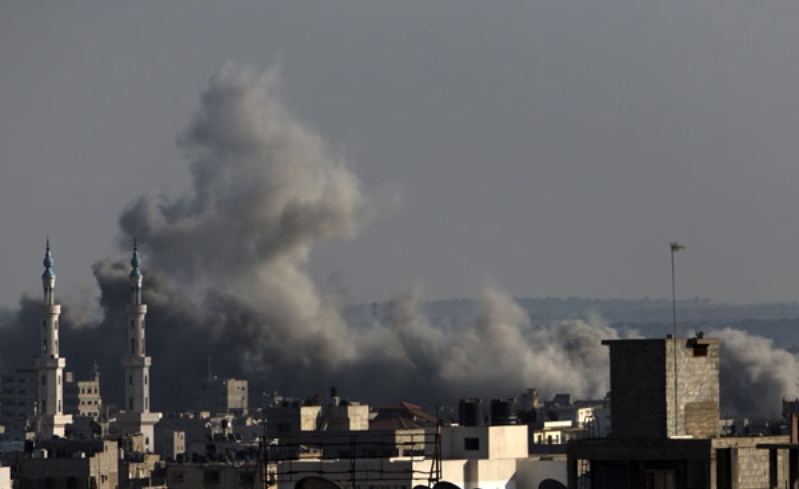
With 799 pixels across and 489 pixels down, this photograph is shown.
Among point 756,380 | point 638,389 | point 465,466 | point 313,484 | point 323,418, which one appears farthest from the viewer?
point 756,380

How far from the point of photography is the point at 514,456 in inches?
2361

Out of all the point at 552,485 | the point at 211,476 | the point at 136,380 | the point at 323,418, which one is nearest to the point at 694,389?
the point at 552,485

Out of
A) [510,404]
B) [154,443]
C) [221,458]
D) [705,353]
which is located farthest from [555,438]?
[705,353]

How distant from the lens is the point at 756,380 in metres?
184

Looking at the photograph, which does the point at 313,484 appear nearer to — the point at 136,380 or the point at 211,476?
the point at 211,476

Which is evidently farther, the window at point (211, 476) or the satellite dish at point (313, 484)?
the window at point (211, 476)

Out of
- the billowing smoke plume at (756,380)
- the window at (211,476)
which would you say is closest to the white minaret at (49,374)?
the billowing smoke plume at (756,380)

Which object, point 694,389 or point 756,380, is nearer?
point 694,389

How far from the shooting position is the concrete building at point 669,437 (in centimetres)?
2519

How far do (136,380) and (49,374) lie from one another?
5.01 metres

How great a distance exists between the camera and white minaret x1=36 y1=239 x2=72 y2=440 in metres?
171

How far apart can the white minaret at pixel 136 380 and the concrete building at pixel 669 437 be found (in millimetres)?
133705

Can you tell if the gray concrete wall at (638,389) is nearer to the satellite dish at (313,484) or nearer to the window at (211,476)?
the satellite dish at (313,484)

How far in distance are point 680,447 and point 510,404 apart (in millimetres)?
47048
